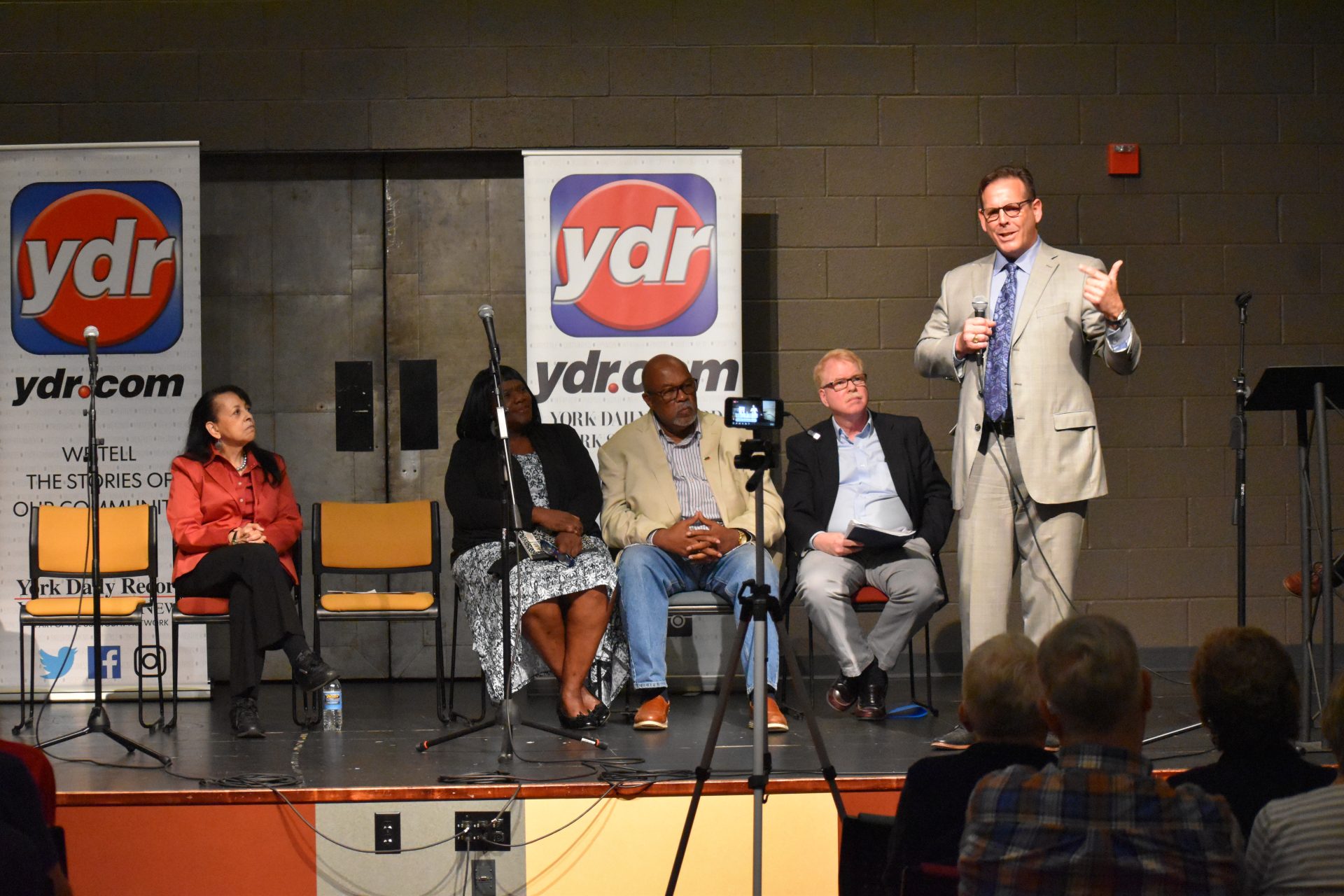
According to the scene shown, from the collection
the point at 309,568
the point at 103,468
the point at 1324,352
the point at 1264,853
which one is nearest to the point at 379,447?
the point at 309,568

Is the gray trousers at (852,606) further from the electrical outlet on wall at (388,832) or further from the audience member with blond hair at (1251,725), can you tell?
the audience member with blond hair at (1251,725)

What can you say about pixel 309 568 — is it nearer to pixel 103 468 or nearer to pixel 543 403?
pixel 103 468

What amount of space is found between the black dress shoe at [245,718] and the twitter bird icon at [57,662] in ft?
3.36

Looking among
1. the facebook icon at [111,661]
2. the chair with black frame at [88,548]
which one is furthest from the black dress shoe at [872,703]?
the facebook icon at [111,661]

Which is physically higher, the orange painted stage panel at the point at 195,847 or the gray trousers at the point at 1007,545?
the gray trousers at the point at 1007,545

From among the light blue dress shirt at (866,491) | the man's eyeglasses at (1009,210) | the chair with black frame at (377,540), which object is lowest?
the chair with black frame at (377,540)

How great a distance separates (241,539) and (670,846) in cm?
189

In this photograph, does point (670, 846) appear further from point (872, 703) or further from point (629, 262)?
point (629, 262)

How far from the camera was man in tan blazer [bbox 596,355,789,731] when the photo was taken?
424cm

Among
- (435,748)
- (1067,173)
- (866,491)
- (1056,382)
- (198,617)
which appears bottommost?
(435,748)

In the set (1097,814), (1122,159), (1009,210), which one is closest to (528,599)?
(1009,210)

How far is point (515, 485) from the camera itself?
14.5ft

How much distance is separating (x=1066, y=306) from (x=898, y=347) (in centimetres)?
185

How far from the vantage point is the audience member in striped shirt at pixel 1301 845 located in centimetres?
163
